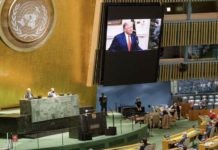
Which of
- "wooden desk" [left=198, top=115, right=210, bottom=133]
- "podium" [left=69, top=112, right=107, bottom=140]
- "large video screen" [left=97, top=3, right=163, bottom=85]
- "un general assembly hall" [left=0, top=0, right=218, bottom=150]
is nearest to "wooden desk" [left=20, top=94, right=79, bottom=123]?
"un general assembly hall" [left=0, top=0, right=218, bottom=150]

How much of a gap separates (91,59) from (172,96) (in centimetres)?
589

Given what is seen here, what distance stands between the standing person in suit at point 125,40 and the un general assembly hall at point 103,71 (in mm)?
41

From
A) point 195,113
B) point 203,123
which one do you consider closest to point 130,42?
point 203,123

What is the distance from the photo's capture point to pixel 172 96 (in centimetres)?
2520

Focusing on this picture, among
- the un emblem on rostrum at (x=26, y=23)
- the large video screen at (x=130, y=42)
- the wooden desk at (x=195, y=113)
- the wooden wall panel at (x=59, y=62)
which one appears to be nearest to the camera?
the un emblem on rostrum at (x=26, y=23)

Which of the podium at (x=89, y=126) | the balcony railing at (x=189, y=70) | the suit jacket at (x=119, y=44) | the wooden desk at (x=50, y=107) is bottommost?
the podium at (x=89, y=126)

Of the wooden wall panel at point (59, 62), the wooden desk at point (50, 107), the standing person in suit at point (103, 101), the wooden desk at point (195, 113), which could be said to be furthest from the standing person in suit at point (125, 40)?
the wooden desk at point (195, 113)

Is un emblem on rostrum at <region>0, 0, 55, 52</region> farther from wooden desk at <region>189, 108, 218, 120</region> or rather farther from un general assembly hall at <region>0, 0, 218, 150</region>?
wooden desk at <region>189, 108, 218, 120</region>

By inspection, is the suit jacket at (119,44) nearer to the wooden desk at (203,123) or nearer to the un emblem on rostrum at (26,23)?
the un emblem on rostrum at (26,23)

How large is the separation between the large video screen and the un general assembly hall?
0.04 m

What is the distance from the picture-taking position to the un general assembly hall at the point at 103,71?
1727cm

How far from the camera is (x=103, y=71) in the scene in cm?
2089

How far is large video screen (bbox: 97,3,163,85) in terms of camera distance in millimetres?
20609

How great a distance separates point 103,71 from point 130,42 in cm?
163
